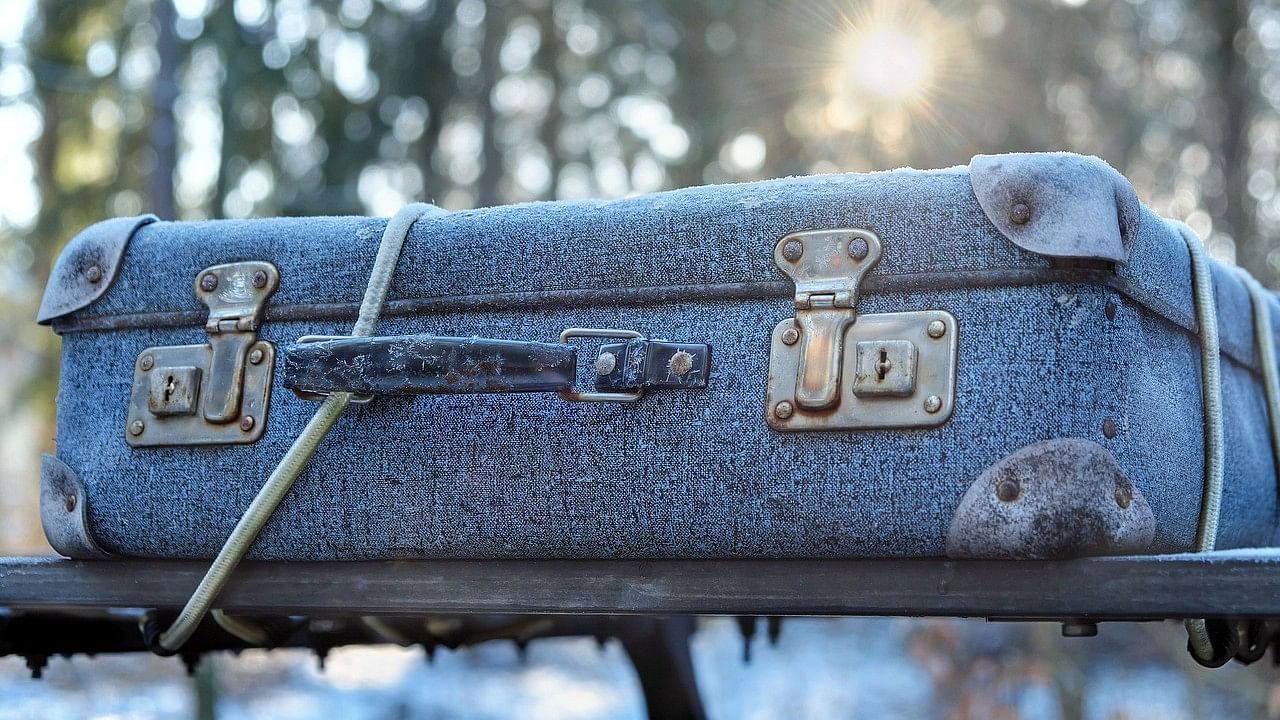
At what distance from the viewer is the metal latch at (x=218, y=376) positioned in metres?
1.21

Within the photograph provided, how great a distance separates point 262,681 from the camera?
23.2 ft

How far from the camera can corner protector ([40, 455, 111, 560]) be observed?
4.12 ft

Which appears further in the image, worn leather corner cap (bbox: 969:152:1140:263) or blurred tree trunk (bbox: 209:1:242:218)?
blurred tree trunk (bbox: 209:1:242:218)

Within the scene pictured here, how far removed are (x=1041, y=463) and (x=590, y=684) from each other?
6.71 metres

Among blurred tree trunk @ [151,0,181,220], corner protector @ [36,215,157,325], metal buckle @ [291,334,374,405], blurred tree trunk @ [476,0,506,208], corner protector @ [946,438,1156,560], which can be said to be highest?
blurred tree trunk @ [476,0,506,208]

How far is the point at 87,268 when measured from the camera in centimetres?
130

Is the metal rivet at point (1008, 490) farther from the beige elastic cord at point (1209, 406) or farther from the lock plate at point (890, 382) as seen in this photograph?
the beige elastic cord at point (1209, 406)

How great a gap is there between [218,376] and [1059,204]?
2.65 feet

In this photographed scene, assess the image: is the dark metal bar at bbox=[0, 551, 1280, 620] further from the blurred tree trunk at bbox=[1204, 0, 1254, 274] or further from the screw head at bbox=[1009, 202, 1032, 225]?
the blurred tree trunk at bbox=[1204, 0, 1254, 274]

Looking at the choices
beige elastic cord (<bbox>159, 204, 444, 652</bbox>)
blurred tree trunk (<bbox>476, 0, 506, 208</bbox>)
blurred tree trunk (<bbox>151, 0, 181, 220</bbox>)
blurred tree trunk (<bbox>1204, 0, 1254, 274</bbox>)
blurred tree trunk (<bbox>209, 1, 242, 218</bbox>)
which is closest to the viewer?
beige elastic cord (<bbox>159, 204, 444, 652</bbox>)

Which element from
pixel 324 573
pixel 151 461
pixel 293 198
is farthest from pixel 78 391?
pixel 293 198

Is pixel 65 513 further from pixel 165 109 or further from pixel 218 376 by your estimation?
pixel 165 109

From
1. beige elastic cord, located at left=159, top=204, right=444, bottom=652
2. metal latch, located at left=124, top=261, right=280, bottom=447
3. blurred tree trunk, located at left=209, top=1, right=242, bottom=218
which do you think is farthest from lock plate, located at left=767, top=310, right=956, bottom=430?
blurred tree trunk, located at left=209, top=1, right=242, bottom=218

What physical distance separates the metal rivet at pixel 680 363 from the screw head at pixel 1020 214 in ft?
0.93
